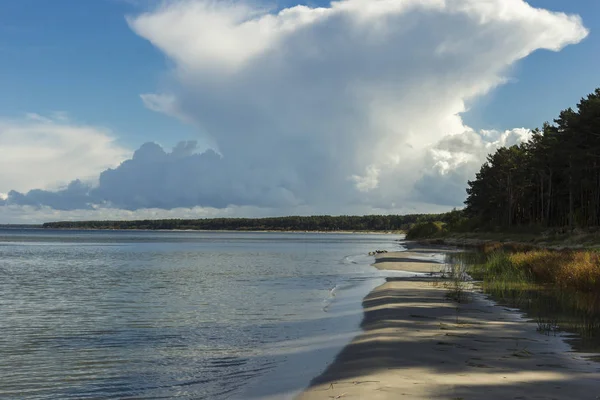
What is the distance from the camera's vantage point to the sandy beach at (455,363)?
8438 millimetres

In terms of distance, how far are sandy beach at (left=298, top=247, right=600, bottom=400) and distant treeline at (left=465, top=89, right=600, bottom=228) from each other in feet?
155

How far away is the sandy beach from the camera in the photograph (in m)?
8.44

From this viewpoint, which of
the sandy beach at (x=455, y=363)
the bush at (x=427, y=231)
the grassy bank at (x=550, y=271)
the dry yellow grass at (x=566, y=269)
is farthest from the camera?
the bush at (x=427, y=231)

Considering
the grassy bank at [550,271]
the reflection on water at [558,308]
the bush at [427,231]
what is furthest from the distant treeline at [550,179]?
the reflection on water at [558,308]

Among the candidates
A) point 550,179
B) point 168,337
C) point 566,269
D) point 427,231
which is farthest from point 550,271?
point 427,231

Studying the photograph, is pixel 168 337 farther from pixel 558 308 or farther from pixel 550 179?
pixel 550 179

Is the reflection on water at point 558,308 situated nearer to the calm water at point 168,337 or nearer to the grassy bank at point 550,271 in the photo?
the grassy bank at point 550,271

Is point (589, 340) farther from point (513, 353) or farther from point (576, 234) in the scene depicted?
point (576, 234)

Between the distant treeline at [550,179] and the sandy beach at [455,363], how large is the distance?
1864 inches

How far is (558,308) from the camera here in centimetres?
1806

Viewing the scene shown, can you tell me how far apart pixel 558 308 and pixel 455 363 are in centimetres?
964

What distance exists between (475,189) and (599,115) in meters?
62.4

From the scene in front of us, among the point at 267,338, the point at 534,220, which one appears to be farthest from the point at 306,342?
the point at 534,220

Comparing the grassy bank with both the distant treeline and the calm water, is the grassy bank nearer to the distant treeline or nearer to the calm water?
the calm water
